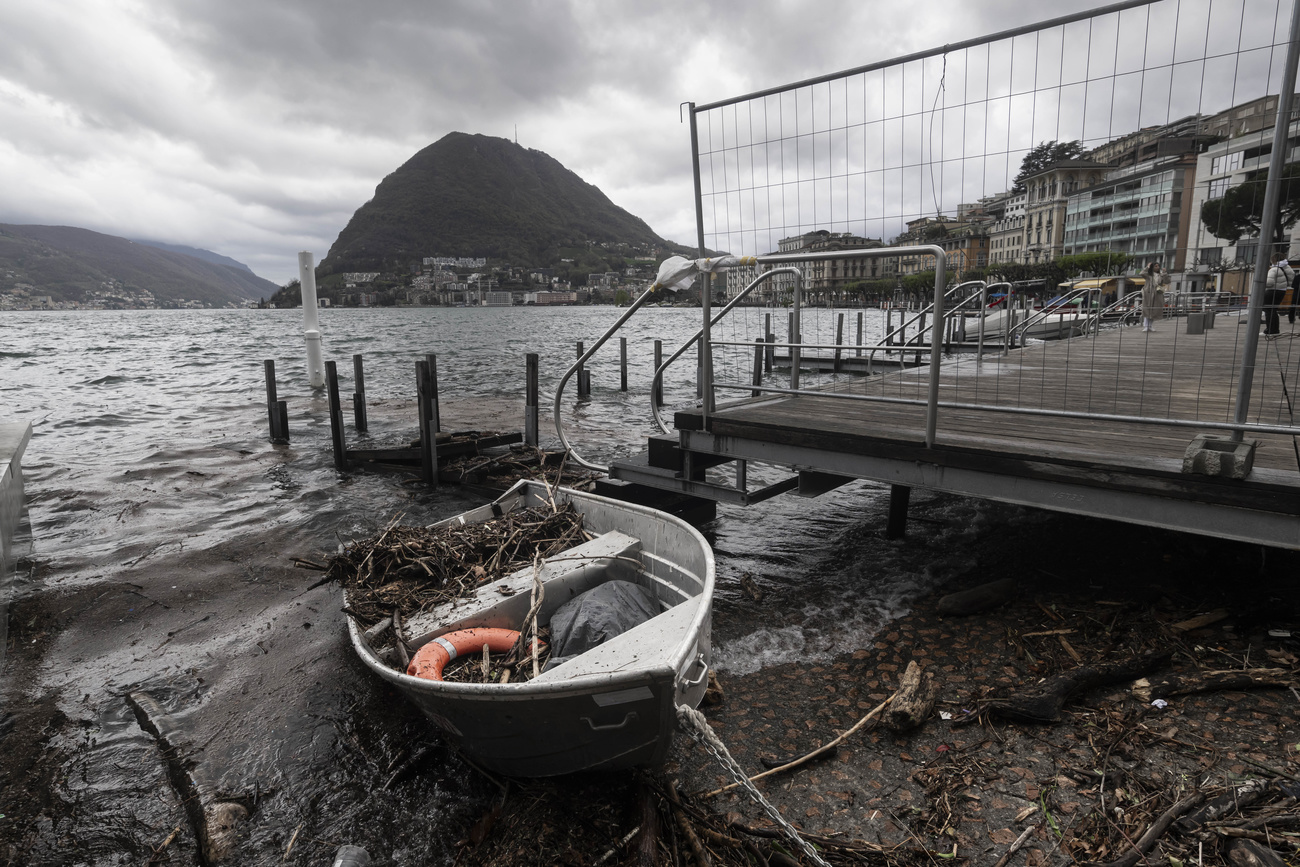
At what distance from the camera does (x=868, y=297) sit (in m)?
6.60

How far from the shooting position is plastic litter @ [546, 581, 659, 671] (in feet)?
12.5

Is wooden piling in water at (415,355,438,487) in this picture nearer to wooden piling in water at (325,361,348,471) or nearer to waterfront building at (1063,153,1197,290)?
wooden piling in water at (325,361,348,471)

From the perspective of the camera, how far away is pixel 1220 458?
11.2 feet

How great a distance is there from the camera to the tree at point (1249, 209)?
3190mm

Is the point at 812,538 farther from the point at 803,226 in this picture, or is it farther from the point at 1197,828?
the point at 1197,828

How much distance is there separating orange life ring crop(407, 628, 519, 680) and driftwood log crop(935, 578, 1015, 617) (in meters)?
3.14

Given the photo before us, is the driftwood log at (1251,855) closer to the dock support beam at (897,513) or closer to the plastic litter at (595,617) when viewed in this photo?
the plastic litter at (595,617)

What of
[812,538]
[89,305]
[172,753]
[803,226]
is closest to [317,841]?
[172,753]

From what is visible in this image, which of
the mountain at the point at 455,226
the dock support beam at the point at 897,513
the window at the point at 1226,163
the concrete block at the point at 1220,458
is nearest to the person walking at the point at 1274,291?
the dock support beam at the point at 897,513

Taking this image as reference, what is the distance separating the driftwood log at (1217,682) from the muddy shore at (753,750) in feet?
0.15

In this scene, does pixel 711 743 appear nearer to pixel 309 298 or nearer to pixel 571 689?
pixel 571 689

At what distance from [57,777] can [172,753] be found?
0.54 m

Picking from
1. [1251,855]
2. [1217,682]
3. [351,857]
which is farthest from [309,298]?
[1251,855]

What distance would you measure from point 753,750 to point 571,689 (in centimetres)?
144
